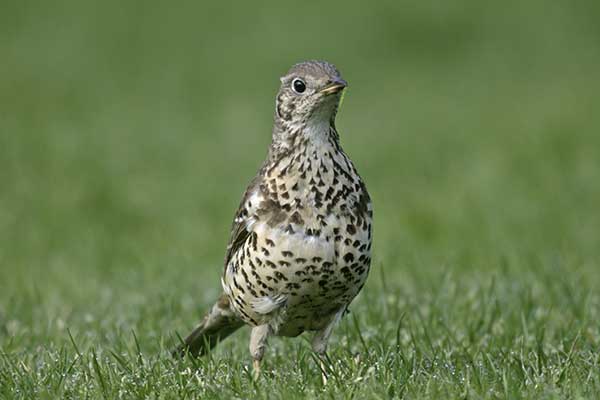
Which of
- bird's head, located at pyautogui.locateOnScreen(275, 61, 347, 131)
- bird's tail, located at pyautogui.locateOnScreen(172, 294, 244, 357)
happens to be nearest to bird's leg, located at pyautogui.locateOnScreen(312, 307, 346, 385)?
bird's tail, located at pyautogui.locateOnScreen(172, 294, 244, 357)

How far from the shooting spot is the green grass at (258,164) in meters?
5.59

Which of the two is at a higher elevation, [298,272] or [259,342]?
[298,272]

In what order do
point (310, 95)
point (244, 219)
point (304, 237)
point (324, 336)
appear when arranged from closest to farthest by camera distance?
1. point (304, 237)
2. point (310, 95)
3. point (244, 219)
4. point (324, 336)

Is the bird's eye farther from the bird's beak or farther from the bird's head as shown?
the bird's beak

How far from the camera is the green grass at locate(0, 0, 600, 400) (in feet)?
18.3

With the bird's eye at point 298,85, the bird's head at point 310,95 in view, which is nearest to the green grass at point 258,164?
the bird's head at point 310,95

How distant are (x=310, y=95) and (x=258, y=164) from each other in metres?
8.38

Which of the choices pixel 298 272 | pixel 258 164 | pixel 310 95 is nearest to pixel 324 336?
pixel 298 272

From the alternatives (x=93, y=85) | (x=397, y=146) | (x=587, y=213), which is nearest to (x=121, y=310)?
(x=587, y=213)

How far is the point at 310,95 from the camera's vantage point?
5.55m

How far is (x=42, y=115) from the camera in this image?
605 inches

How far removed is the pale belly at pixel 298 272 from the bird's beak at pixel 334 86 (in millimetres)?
617

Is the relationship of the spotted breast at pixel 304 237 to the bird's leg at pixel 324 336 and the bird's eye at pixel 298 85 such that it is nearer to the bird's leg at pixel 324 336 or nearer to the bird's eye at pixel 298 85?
the bird's leg at pixel 324 336

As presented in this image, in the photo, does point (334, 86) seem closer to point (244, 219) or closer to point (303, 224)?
point (303, 224)
